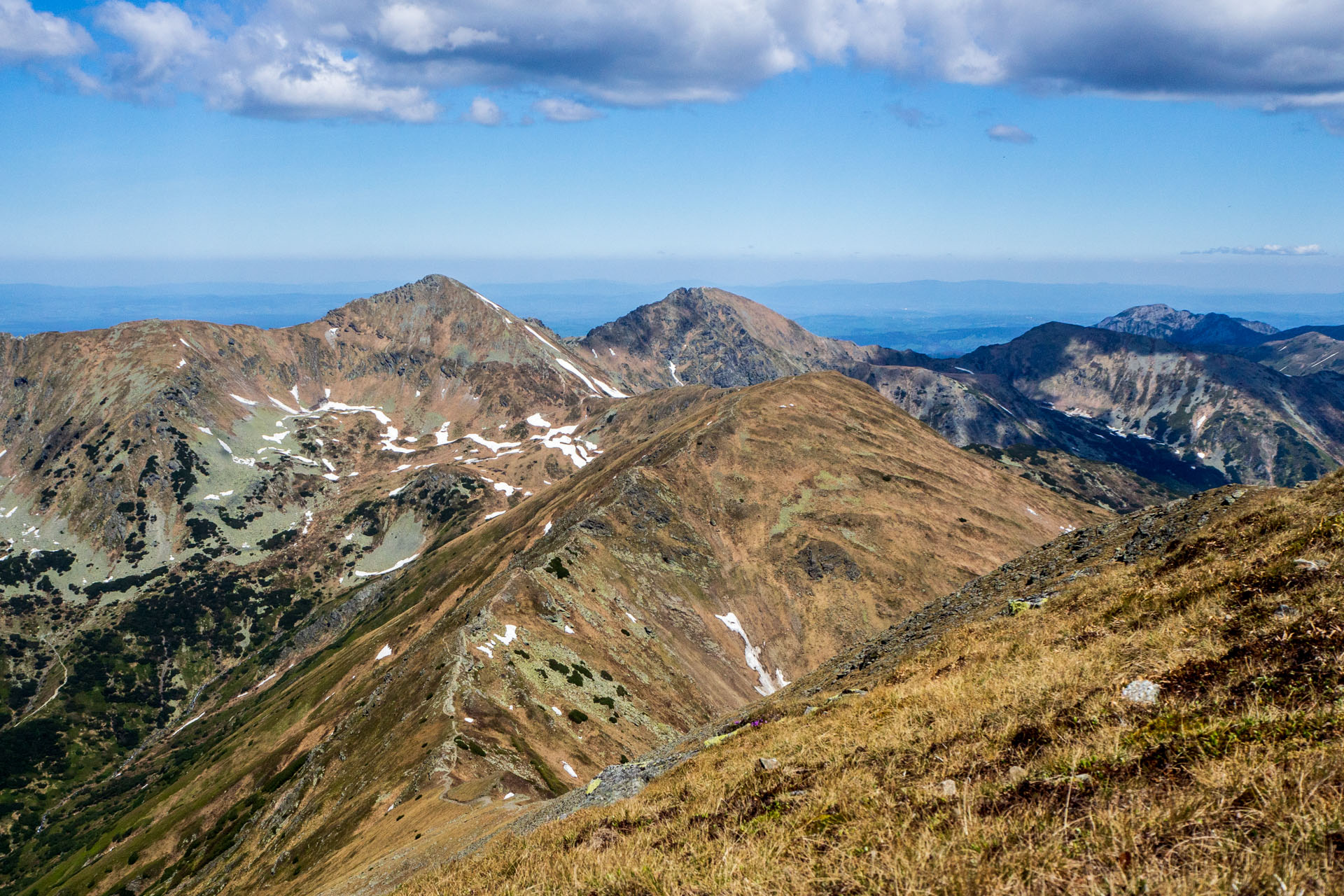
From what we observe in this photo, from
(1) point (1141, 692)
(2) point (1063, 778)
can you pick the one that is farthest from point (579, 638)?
(2) point (1063, 778)

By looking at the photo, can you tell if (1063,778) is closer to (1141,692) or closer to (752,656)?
Result: (1141,692)

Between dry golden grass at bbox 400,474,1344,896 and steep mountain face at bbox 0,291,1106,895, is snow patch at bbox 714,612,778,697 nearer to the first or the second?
steep mountain face at bbox 0,291,1106,895

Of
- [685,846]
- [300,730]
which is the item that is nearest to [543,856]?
[685,846]

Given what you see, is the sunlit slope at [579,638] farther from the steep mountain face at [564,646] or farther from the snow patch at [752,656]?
the steep mountain face at [564,646]

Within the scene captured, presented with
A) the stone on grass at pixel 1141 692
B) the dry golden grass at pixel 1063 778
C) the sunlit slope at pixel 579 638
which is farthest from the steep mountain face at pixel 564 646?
the stone on grass at pixel 1141 692

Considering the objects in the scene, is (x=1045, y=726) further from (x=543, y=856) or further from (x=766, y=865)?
(x=543, y=856)
